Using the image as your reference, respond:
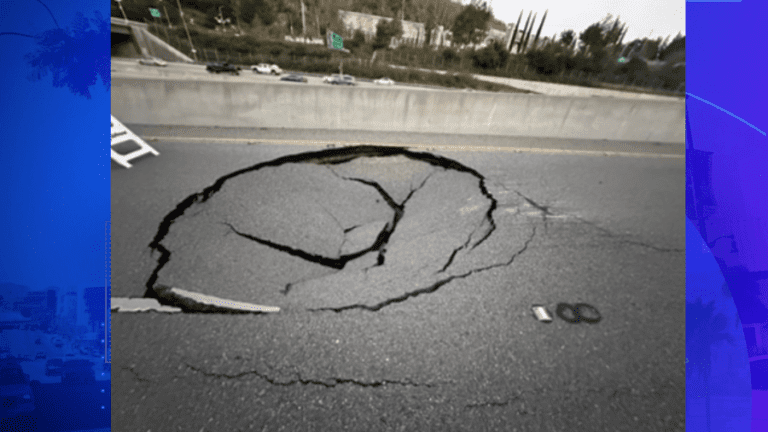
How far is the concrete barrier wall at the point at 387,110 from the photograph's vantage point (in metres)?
5.89

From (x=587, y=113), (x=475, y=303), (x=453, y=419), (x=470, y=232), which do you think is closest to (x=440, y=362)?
(x=453, y=419)

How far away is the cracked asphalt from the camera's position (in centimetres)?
167

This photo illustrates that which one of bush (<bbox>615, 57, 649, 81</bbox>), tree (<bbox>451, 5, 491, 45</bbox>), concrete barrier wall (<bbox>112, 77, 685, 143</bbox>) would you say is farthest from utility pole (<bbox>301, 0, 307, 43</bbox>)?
concrete barrier wall (<bbox>112, 77, 685, 143</bbox>)

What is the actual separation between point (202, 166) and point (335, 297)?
3.28m

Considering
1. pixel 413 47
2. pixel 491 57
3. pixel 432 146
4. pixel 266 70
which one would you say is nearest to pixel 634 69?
pixel 491 57

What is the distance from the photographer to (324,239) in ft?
9.70

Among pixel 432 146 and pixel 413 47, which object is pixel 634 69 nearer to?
pixel 413 47

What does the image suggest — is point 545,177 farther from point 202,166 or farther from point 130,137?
point 130,137

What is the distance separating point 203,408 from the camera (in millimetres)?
1604

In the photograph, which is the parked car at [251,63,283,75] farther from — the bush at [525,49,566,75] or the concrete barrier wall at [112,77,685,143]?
the bush at [525,49,566,75]

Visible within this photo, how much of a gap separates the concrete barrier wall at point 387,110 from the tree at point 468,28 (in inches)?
1942

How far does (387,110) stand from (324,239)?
4.46 m

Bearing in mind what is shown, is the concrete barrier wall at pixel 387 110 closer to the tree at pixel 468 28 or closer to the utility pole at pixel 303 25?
the tree at pixel 468 28

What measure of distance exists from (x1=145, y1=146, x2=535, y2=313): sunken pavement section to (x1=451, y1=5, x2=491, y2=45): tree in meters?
54.3
